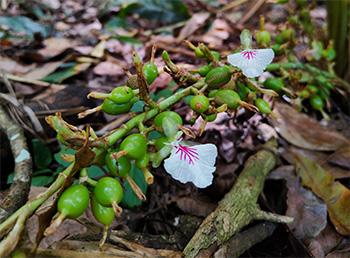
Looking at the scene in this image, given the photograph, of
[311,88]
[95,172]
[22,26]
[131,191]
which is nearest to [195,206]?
[131,191]

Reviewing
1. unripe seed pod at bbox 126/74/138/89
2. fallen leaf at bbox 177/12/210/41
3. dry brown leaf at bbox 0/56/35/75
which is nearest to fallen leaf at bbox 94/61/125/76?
dry brown leaf at bbox 0/56/35/75

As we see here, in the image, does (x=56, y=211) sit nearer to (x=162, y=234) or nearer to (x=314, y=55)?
(x=162, y=234)

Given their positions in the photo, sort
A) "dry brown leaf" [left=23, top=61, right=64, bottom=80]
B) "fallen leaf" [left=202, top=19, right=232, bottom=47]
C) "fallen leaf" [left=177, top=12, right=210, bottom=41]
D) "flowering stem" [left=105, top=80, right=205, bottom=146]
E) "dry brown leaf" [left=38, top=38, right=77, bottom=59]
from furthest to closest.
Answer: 1. "fallen leaf" [left=177, top=12, right=210, bottom=41]
2. "fallen leaf" [left=202, top=19, right=232, bottom=47]
3. "dry brown leaf" [left=38, top=38, right=77, bottom=59]
4. "dry brown leaf" [left=23, top=61, right=64, bottom=80]
5. "flowering stem" [left=105, top=80, right=205, bottom=146]

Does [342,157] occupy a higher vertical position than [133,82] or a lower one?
lower

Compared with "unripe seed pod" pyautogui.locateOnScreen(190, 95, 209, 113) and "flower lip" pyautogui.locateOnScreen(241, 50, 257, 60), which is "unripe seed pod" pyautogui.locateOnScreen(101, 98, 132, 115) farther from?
"flower lip" pyautogui.locateOnScreen(241, 50, 257, 60)

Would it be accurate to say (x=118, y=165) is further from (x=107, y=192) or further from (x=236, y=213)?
(x=236, y=213)

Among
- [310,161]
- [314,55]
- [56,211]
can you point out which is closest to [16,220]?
[56,211]
